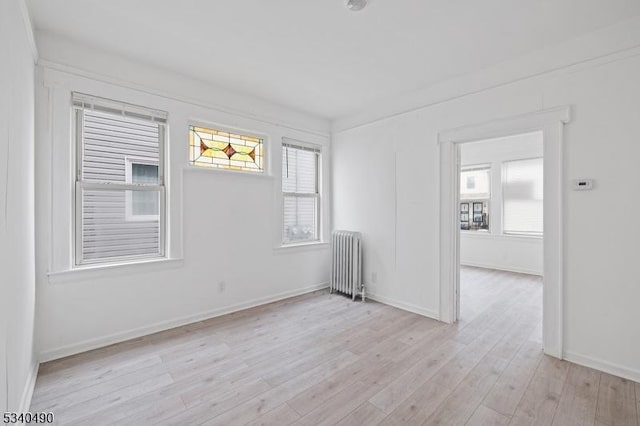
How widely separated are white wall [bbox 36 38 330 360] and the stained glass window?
13 centimetres

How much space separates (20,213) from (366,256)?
3.52m

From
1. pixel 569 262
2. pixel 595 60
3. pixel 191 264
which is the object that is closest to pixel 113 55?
pixel 191 264

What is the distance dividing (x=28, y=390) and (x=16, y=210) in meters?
1.25

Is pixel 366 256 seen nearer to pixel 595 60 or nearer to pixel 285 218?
pixel 285 218

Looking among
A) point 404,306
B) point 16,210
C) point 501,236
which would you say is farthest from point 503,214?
point 16,210

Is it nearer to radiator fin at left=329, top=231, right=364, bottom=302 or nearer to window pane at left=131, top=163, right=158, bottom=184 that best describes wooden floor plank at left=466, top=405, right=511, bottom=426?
radiator fin at left=329, top=231, right=364, bottom=302

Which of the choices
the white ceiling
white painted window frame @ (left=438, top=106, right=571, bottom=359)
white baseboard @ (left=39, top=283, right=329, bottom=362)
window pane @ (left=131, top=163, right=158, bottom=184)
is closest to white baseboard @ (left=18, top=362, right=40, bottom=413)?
white baseboard @ (left=39, top=283, right=329, bottom=362)

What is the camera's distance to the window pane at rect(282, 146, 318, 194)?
13.9 feet

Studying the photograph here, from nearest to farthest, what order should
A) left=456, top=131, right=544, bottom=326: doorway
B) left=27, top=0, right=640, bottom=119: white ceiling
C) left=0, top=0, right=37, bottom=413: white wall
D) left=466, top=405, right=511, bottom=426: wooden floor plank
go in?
left=0, top=0, right=37, bottom=413: white wall → left=466, top=405, right=511, bottom=426: wooden floor plank → left=27, top=0, right=640, bottom=119: white ceiling → left=456, top=131, right=544, bottom=326: doorway

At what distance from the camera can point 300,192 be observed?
4.39m

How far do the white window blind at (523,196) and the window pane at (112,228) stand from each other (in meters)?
6.43

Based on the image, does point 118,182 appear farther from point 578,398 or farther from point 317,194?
point 578,398

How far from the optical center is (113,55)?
271 centimetres

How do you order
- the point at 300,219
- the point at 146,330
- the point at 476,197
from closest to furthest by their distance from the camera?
the point at 146,330
the point at 300,219
the point at 476,197
